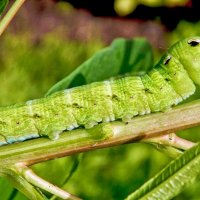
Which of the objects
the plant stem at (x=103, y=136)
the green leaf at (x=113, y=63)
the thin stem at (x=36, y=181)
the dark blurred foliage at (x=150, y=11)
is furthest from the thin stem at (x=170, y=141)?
the dark blurred foliage at (x=150, y=11)

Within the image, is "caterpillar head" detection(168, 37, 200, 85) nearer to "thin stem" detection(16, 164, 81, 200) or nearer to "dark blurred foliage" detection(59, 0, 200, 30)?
"thin stem" detection(16, 164, 81, 200)

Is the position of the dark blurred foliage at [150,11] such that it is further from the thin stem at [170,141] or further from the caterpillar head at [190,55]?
the thin stem at [170,141]

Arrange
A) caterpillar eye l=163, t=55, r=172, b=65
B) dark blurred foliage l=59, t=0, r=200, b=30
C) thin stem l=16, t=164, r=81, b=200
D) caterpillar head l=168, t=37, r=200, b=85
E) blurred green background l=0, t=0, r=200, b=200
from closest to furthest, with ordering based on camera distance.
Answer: thin stem l=16, t=164, r=81, b=200
caterpillar head l=168, t=37, r=200, b=85
caterpillar eye l=163, t=55, r=172, b=65
blurred green background l=0, t=0, r=200, b=200
dark blurred foliage l=59, t=0, r=200, b=30

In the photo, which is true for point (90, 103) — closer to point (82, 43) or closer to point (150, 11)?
point (82, 43)

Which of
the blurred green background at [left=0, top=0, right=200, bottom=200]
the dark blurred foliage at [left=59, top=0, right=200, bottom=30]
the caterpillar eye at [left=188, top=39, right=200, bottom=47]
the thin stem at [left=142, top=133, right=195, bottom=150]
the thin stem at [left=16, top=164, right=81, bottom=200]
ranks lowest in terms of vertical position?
the blurred green background at [left=0, top=0, right=200, bottom=200]

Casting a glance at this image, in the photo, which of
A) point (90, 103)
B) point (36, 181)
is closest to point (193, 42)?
point (90, 103)

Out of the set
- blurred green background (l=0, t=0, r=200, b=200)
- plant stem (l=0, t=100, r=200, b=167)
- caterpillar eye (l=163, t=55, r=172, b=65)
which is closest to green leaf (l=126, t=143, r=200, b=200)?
plant stem (l=0, t=100, r=200, b=167)
